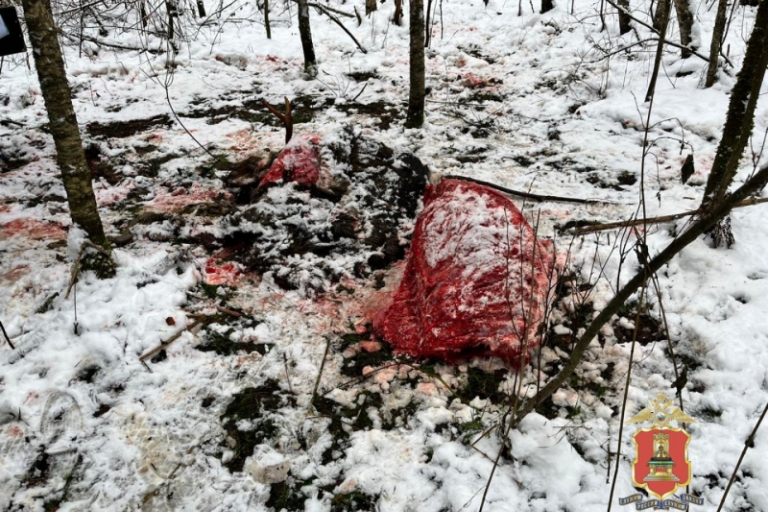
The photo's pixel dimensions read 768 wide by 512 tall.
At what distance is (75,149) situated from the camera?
10.7 ft

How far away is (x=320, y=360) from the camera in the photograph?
3074 mm

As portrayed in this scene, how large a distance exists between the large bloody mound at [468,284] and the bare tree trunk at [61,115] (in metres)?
2.32

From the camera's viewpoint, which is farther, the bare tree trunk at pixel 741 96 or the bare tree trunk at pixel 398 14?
the bare tree trunk at pixel 398 14

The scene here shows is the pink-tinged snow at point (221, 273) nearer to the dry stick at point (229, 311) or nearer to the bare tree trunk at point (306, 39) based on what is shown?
the dry stick at point (229, 311)

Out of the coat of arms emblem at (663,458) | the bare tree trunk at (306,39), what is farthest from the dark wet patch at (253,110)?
the coat of arms emblem at (663,458)

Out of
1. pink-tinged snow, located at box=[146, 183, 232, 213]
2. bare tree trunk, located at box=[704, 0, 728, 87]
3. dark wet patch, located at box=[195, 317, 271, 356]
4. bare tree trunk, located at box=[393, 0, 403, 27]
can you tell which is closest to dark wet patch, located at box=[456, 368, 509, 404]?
dark wet patch, located at box=[195, 317, 271, 356]

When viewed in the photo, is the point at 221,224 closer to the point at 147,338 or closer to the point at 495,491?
the point at 147,338

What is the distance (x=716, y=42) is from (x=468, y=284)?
193 inches

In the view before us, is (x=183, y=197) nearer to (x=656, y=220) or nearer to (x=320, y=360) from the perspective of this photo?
(x=320, y=360)

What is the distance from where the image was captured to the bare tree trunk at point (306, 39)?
7.59 meters

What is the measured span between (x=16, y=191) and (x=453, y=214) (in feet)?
14.6

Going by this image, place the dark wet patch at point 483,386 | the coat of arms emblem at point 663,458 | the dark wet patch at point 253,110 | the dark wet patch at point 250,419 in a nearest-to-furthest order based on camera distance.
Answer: the coat of arms emblem at point 663,458 → the dark wet patch at point 250,419 → the dark wet patch at point 483,386 → the dark wet patch at point 253,110

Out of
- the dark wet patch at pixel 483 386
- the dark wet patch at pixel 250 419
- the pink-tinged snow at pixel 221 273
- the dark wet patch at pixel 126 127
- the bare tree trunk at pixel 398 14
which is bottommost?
the dark wet patch at pixel 250 419

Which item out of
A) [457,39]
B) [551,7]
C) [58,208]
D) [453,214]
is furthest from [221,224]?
[551,7]
